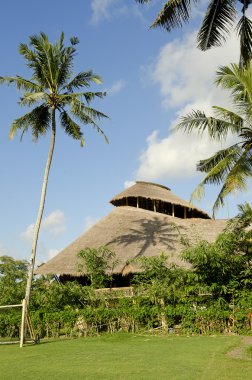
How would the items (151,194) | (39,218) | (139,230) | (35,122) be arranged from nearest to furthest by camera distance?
(39,218)
(35,122)
(139,230)
(151,194)

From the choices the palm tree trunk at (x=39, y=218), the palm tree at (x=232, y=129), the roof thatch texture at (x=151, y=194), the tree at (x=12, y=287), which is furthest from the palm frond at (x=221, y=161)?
the roof thatch texture at (x=151, y=194)

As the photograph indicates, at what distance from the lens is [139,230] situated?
67.7 ft

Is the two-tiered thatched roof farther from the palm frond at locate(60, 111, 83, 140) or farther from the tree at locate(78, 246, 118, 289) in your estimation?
the palm frond at locate(60, 111, 83, 140)

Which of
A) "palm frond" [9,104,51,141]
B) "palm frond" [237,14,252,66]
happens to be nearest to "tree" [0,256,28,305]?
"palm frond" [9,104,51,141]

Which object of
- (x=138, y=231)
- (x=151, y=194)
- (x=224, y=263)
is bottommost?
(x=224, y=263)

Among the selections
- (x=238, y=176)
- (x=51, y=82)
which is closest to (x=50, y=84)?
(x=51, y=82)

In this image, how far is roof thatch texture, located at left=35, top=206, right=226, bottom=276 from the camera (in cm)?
1834

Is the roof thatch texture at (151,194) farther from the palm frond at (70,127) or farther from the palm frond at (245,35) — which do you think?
the palm frond at (245,35)

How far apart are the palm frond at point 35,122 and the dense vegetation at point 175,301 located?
6.29 m

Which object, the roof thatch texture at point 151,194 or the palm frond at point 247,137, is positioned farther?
the roof thatch texture at point 151,194

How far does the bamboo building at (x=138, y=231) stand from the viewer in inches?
723

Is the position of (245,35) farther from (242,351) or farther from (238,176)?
(242,351)

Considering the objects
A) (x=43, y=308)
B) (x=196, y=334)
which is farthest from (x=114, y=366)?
(x=43, y=308)

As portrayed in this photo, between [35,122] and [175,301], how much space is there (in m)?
8.89
